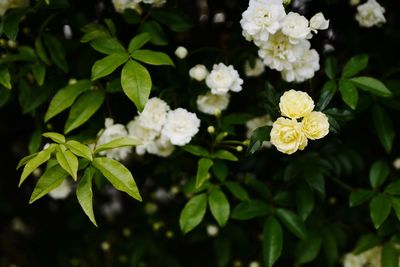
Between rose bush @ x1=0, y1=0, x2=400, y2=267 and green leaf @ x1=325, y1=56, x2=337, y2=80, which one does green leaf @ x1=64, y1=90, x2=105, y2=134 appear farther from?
green leaf @ x1=325, y1=56, x2=337, y2=80

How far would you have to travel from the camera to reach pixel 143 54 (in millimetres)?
1374

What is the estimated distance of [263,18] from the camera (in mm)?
1278

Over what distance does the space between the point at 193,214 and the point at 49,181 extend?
47 centimetres

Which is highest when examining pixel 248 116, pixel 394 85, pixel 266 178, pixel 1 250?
pixel 394 85

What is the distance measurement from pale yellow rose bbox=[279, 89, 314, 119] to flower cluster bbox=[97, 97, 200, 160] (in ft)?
1.18

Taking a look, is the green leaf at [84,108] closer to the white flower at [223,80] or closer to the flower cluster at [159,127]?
the flower cluster at [159,127]

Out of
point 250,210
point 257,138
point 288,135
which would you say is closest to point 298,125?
point 288,135

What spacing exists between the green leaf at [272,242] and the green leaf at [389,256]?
0.38 m

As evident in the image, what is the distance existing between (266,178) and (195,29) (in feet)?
2.23

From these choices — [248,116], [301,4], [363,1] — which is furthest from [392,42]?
[248,116]

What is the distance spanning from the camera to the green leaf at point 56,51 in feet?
5.22

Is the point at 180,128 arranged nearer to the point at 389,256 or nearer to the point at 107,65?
the point at 107,65

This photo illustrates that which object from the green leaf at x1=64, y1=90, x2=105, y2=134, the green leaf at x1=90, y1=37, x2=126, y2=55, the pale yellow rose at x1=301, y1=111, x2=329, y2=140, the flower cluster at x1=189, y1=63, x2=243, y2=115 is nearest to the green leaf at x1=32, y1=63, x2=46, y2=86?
the green leaf at x1=64, y1=90, x2=105, y2=134

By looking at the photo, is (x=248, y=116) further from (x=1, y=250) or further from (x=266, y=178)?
(x=1, y=250)
